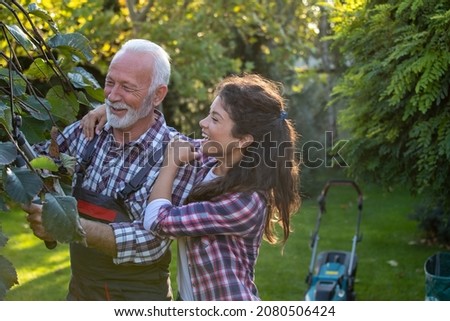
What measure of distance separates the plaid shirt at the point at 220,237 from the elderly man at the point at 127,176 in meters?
0.17

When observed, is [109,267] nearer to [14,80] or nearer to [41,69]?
[41,69]

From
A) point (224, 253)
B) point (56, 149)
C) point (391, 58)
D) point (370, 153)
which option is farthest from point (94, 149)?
point (370, 153)

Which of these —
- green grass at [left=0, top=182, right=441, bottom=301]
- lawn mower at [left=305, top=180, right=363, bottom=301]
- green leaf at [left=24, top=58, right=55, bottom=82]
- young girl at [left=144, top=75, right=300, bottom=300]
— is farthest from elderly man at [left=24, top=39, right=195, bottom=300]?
green grass at [left=0, top=182, right=441, bottom=301]

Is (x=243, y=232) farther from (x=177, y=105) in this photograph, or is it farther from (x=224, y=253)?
(x=177, y=105)

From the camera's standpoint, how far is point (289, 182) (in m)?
2.94

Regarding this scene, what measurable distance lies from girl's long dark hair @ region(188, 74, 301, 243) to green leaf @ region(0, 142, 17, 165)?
105 centimetres

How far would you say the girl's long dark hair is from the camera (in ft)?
9.33

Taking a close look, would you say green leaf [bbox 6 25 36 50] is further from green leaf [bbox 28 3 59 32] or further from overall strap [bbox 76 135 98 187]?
overall strap [bbox 76 135 98 187]

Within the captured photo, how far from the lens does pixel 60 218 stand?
6.15ft

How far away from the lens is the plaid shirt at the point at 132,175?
114 inches

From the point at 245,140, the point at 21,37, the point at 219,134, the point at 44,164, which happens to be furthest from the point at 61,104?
the point at 44,164

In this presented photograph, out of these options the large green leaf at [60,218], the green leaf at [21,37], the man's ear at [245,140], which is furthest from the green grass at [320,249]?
the large green leaf at [60,218]

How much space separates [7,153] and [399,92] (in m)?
3.12

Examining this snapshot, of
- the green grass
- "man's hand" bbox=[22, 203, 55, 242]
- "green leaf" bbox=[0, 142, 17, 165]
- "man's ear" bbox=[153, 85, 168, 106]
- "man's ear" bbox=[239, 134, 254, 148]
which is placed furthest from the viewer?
the green grass
